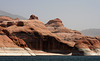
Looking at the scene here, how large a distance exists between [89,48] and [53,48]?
2419 cm

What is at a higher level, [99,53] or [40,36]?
[40,36]

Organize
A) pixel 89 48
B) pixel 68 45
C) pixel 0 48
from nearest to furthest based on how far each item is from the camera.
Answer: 1. pixel 0 48
2. pixel 89 48
3. pixel 68 45

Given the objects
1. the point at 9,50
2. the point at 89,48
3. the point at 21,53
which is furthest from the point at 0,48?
the point at 89,48

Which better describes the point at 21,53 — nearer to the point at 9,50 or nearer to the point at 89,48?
the point at 9,50

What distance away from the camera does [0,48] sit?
118 meters

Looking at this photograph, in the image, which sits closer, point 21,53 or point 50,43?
point 21,53

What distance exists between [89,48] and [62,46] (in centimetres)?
1960

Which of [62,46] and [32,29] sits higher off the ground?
[32,29]

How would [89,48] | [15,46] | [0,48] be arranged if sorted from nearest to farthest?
1. [0,48]
2. [15,46]
3. [89,48]

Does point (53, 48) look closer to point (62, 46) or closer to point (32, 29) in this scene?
point (62, 46)

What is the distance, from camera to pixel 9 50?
120875mm

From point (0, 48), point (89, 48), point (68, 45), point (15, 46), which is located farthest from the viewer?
point (68, 45)

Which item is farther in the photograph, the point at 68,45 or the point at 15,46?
the point at 68,45

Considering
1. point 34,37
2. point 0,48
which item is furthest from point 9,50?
point 34,37
